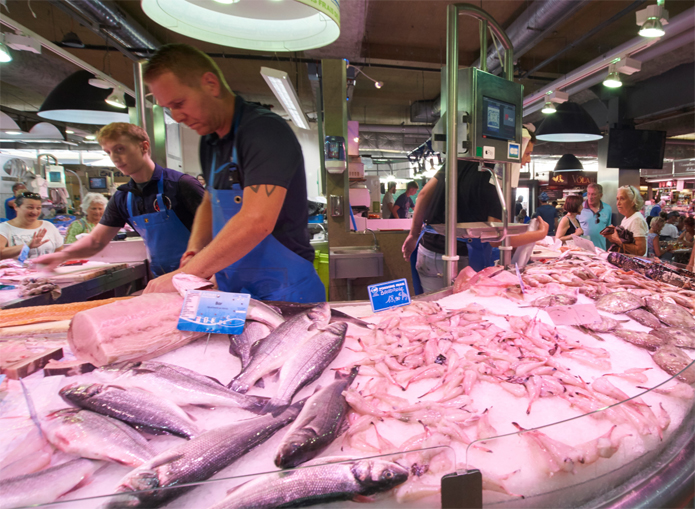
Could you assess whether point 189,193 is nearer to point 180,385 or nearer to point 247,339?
point 247,339

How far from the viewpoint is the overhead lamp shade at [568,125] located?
6613mm

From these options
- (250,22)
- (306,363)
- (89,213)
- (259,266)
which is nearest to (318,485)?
(306,363)

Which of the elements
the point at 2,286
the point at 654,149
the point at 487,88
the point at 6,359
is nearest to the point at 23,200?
the point at 2,286

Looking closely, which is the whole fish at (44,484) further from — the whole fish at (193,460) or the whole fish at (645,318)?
the whole fish at (645,318)

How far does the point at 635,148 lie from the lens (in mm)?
8906

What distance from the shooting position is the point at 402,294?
5.08 ft

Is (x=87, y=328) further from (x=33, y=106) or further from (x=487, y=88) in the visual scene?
(x=33, y=106)

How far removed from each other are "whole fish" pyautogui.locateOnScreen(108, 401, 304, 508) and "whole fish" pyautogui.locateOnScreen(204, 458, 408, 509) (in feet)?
0.31

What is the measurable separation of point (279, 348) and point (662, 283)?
7.36 ft

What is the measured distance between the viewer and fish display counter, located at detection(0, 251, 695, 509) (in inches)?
23.8

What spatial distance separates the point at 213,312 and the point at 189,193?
50.2 inches

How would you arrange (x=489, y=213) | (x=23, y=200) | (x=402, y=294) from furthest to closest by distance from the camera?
(x=23, y=200) → (x=489, y=213) → (x=402, y=294)

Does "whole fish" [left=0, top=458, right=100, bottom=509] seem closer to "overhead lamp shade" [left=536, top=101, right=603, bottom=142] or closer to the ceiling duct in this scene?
the ceiling duct

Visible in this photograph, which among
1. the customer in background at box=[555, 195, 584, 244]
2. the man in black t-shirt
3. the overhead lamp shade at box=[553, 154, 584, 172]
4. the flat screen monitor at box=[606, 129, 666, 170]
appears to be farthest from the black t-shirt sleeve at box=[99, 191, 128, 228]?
the overhead lamp shade at box=[553, 154, 584, 172]
